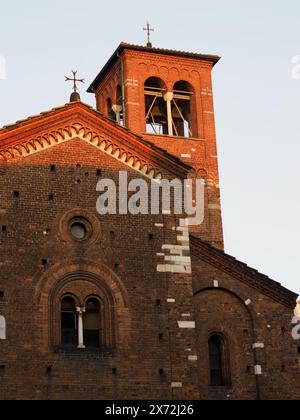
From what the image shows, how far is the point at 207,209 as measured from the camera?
35.9 meters

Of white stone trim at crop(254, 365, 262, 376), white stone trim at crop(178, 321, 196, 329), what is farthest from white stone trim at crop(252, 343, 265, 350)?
white stone trim at crop(178, 321, 196, 329)

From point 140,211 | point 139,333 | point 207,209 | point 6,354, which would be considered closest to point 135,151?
point 140,211

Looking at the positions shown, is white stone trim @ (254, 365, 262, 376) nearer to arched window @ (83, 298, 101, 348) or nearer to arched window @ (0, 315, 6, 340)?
arched window @ (83, 298, 101, 348)

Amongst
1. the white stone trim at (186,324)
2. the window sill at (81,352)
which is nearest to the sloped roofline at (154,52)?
the white stone trim at (186,324)

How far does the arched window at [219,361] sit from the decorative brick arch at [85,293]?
3.29 metres

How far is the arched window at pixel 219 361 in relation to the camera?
26812 millimetres

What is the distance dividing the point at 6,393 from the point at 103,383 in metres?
2.43

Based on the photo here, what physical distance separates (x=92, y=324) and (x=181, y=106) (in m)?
16.0

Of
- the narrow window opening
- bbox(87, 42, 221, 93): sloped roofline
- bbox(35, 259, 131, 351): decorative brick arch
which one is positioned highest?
bbox(87, 42, 221, 93): sloped roofline

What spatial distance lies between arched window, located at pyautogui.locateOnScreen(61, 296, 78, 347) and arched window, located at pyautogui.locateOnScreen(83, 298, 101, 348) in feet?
0.92

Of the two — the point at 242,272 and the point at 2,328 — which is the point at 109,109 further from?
the point at 2,328

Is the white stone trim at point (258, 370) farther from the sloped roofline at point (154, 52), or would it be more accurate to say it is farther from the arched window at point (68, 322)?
the sloped roofline at point (154, 52)

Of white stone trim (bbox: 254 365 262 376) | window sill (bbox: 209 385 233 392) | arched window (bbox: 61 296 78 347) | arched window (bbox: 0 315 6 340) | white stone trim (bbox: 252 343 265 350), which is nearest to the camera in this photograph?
arched window (bbox: 0 315 6 340)

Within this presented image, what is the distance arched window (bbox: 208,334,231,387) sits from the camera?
2681cm
